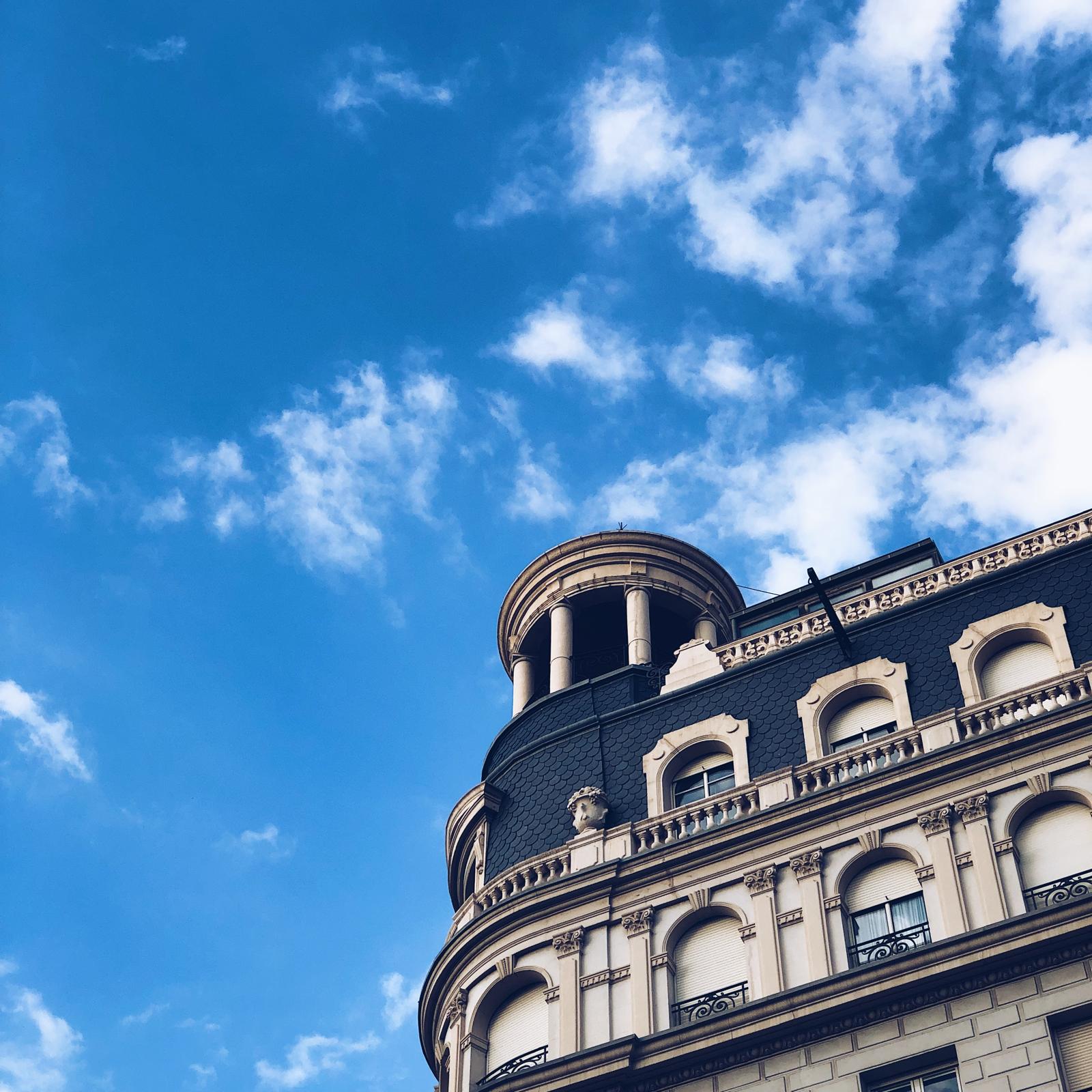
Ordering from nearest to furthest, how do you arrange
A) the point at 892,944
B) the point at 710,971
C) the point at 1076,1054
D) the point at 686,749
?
the point at 1076,1054 < the point at 892,944 < the point at 710,971 < the point at 686,749

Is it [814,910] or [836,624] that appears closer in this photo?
[814,910]

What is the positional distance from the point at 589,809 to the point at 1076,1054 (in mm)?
13083

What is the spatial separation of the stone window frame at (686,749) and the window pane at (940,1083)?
414 inches

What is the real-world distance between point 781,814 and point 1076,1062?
28.4ft

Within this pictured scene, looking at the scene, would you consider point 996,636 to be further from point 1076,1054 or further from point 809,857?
point 1076,1054

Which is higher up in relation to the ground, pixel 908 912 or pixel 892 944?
pixel 908 912

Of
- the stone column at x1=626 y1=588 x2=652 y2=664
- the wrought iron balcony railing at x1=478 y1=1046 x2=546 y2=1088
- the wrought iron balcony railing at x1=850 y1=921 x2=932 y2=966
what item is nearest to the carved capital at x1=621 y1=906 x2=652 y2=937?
the wrought iron balcony railing at x1=478 y1=1046 x2=546 y2=1088

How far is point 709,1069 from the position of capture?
31875mm

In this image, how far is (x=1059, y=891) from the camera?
32094mm

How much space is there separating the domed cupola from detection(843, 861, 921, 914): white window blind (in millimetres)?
15353

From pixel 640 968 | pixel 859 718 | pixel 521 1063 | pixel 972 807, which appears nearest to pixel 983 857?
pixel 972 807

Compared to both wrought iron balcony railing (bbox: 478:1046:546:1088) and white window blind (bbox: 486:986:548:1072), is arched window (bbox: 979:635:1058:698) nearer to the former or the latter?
white window blind (bbox: 486:986:548:1072)

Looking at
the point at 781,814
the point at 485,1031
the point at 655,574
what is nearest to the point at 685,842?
the point at 781,814

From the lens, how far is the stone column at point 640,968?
112 ft
